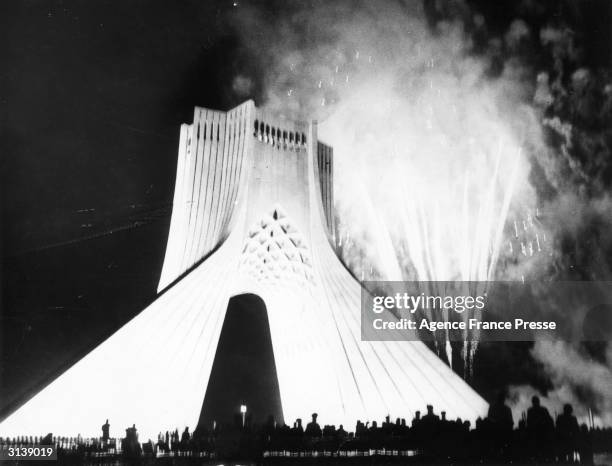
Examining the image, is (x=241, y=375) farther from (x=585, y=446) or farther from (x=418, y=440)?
(x=585, y=446)

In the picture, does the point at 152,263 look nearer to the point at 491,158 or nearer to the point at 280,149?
the point at 280,149

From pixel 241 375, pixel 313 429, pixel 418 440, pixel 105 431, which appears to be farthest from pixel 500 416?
pixel 105 431

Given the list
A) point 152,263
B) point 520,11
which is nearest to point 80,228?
point 152,263

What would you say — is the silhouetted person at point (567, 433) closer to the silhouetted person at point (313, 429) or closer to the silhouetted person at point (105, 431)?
the silhouetted person at point (313, 429)

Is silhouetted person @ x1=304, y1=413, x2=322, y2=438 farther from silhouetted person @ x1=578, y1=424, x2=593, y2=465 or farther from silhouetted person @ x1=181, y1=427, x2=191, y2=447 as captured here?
silhouetted person @ x1=578, y1=424, x2=593, y2=465

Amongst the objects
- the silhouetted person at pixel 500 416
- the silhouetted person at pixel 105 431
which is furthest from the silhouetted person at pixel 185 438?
the silhouetted person at pixel 500 416

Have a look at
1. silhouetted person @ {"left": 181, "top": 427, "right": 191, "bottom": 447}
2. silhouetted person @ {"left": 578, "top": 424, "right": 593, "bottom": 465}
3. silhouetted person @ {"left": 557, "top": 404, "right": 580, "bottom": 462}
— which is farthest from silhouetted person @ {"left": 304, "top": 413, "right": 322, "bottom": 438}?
silhouetted person @ {"left": 578, "top": 424, "right": 593, "bottom": 465}
